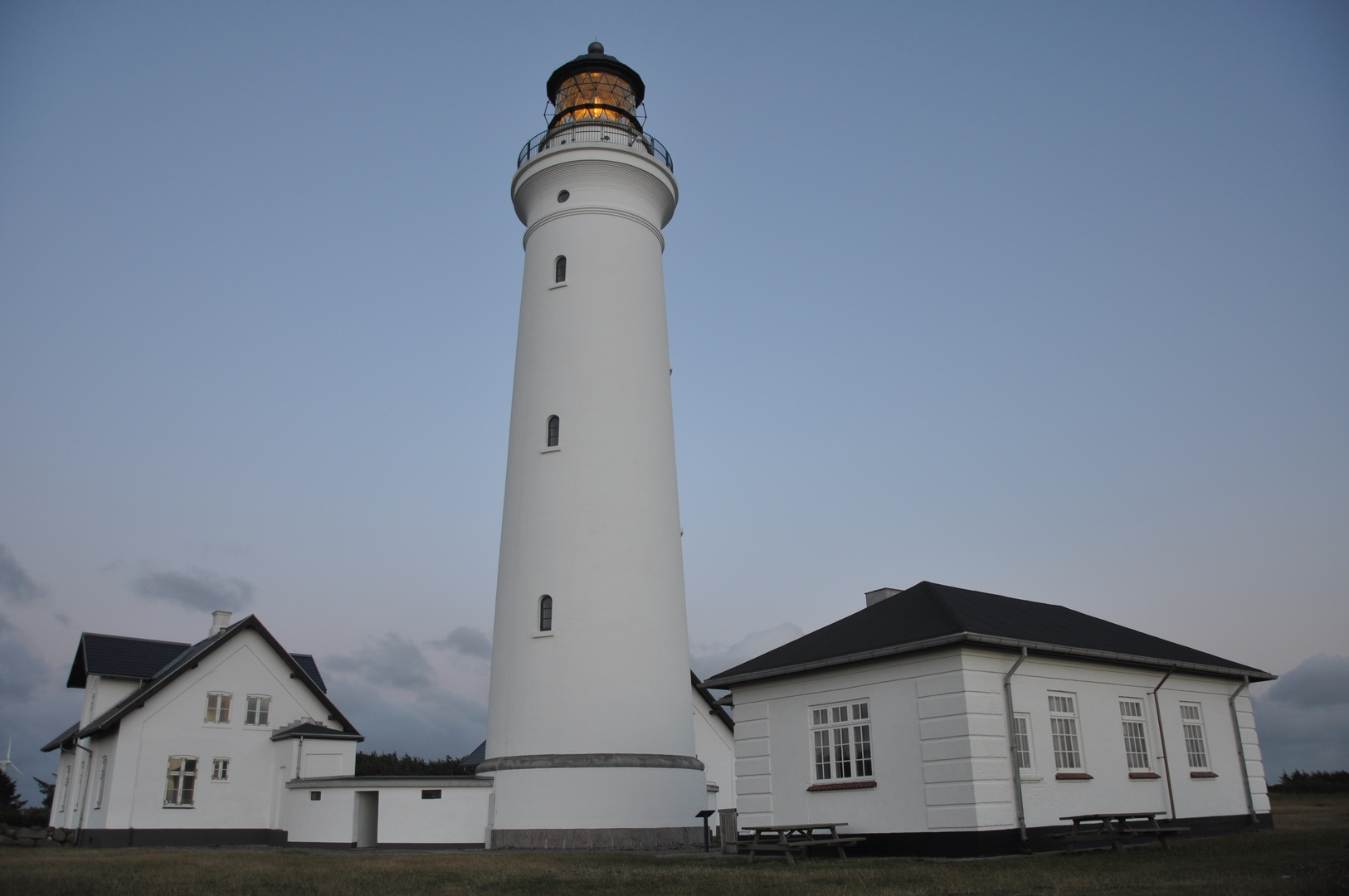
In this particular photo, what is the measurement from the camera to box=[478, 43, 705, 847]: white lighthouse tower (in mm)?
17391

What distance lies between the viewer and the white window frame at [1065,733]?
1436cm

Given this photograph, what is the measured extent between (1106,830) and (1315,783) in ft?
60.0

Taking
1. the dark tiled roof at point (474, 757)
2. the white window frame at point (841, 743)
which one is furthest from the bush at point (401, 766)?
the white window frame at point (841, 743)

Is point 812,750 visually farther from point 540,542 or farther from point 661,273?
point 661,273

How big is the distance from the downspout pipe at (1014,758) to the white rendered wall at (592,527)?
22.2ft

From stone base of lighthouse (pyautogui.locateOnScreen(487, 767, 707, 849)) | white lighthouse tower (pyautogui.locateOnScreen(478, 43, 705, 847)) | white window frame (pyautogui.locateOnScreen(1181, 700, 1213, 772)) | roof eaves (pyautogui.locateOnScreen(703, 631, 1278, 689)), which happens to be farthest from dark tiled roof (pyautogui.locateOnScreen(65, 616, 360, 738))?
white window frame (pyautogui.locateOnScreen(1181, 700, 1213, 772))

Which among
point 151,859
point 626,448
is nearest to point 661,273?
point 626,448

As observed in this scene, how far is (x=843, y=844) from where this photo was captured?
13.8 m

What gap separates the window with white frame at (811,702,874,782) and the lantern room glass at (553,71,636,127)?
14.2 meters

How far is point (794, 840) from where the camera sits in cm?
1412

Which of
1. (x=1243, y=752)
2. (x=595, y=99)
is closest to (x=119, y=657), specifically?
(x=595, y=99)

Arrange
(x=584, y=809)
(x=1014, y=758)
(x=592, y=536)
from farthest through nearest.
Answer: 1. (x=592, y=536)
2. (x=584, y=809)
3. (x=1014, y=758)

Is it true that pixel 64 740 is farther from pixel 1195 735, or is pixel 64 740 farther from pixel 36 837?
pixel 1195 735

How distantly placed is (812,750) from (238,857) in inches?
378
